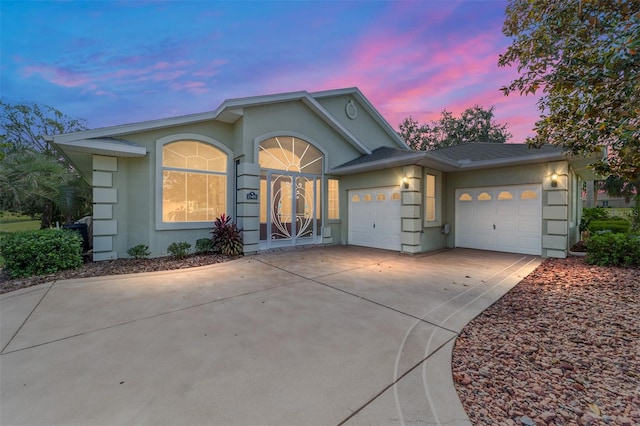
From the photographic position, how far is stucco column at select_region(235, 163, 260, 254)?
27.5 ft

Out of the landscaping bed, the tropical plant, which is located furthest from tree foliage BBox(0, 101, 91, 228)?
the landscaping bed

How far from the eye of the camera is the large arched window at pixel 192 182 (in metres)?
8.13

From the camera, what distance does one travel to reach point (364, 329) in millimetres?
3391

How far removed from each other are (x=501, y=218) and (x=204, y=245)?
9.89 metres

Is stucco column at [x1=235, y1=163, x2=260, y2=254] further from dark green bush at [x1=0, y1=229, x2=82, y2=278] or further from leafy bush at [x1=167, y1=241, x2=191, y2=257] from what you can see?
dark green bush at [x1=0, y1=229, x2=82, y2=278]

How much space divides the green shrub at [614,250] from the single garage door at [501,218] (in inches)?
58.4

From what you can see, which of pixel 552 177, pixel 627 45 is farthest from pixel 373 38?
pixel 627 45

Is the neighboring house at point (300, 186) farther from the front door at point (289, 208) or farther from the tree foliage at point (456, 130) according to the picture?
the tree foliage at point (456, 130)

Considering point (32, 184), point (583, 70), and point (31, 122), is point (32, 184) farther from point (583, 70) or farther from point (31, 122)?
point (31, 122)

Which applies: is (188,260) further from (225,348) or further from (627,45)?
(627,45)

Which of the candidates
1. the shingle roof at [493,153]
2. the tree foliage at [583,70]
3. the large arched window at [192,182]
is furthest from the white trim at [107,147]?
the tree foliage at [583,70]

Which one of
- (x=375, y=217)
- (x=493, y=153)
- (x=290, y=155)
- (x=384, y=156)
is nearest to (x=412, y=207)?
(x=375, y=217)

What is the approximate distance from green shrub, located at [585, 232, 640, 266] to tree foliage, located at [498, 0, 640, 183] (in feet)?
9.87

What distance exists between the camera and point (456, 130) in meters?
26.1
